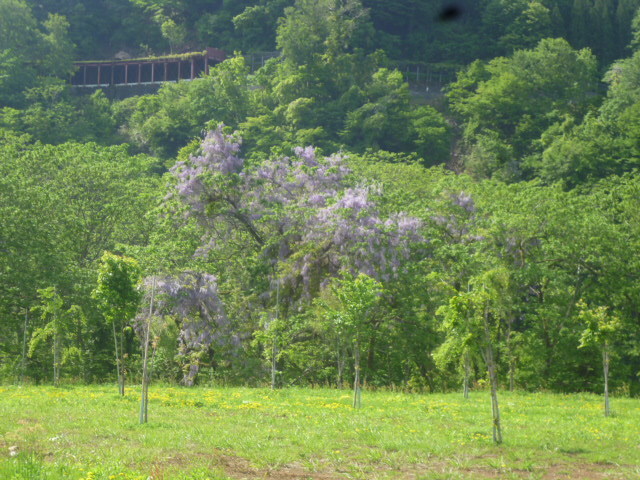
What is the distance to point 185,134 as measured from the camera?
7406cm

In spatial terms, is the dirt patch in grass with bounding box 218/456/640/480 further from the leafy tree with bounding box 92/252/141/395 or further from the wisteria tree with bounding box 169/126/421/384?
the wisteria tree with bounding box 169/126/421/384

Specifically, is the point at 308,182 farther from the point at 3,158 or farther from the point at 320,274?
the point at 3,158

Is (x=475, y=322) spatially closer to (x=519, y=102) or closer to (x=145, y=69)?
(x=519, y=102)

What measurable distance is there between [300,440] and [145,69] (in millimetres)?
80178

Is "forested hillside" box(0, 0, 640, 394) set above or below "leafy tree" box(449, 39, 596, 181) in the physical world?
below

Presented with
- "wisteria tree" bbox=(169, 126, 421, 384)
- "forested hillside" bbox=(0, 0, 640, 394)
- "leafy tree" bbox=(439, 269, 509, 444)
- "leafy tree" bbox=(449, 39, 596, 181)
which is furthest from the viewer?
"leafy tree" bbox=(449, 39, 596, 181)

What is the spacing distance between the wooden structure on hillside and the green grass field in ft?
225

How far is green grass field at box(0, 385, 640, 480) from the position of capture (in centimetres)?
1420

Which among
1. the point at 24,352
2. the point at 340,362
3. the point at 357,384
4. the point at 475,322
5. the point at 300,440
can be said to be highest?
the point at 475,322

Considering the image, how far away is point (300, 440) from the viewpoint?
16.8 meters

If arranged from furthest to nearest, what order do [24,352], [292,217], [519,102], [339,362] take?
1. [519,102]
2. [292,217]
3. [339,362]
4. [24,352]

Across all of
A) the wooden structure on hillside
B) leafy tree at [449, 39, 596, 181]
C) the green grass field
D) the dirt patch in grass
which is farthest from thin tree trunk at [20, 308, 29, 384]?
the wooden structure on hillside

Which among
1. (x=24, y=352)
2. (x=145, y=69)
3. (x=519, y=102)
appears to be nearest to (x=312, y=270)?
(x=24, y=352)

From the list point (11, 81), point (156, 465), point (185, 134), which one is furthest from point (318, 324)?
point (11, 81)
